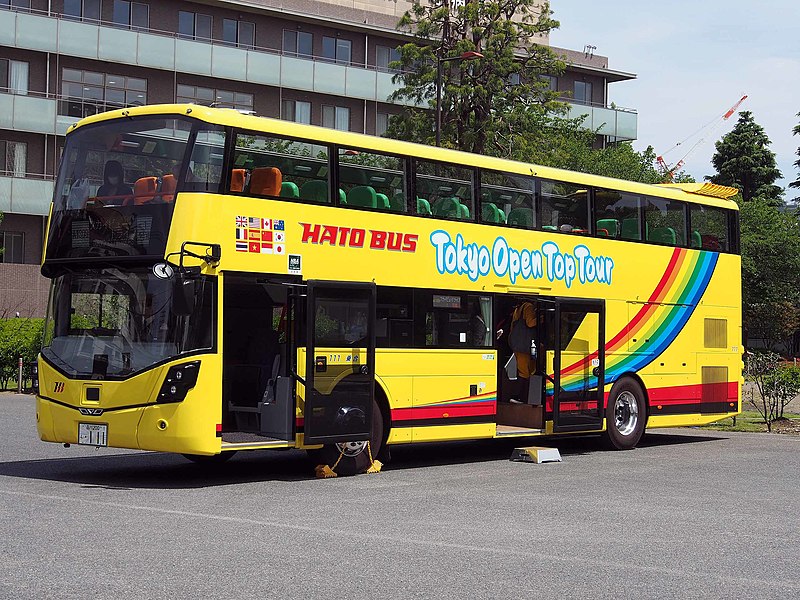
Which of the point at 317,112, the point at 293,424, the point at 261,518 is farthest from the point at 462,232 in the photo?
the point at 317,112

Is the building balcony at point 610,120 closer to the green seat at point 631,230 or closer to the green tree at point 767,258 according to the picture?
the green tree at point 767,258

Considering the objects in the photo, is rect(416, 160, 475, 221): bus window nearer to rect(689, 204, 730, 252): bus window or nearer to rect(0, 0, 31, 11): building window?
rect(689, 204, 730, 252): bus window

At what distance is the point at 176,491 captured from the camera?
46.3 feet

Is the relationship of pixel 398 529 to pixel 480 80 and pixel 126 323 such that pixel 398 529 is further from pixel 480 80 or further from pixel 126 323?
pixel 480 80

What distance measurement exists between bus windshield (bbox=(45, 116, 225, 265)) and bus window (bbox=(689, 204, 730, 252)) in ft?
33.9

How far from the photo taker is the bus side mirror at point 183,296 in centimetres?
1416

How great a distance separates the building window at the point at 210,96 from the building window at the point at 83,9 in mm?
4473

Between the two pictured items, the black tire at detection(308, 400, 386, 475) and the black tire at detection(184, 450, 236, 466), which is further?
the black tire at detection(184, 450, 236, 466)

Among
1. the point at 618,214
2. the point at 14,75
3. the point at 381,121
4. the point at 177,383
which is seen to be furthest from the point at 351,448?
the point at 381,121

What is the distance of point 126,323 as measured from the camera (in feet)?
47.6

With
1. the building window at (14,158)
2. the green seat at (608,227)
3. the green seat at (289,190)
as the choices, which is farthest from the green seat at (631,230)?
the building window at (14,158)

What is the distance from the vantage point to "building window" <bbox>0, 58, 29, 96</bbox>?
51094mm

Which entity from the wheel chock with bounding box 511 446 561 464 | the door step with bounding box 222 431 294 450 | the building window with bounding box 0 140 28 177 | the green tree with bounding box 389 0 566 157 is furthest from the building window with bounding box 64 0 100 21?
the door step with bounding box 222 431 294 450

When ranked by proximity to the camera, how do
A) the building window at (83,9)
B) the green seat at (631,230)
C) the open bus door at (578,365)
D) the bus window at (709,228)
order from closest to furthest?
the open bus door at (578,365) < the green seat at (631,230) < the bus window at (709,228) < the building window at (83,9)
